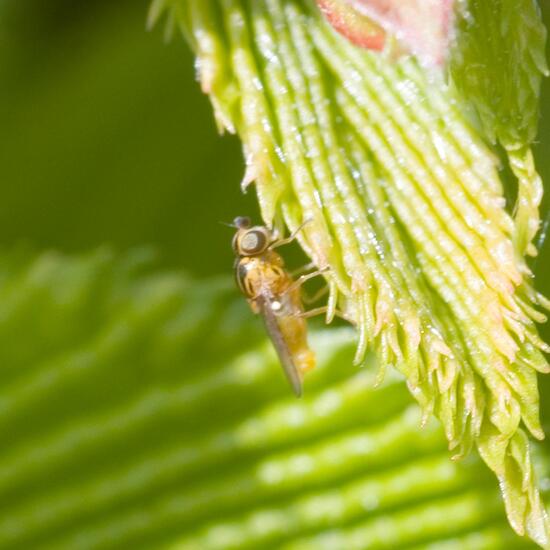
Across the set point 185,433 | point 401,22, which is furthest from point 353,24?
point 185,433

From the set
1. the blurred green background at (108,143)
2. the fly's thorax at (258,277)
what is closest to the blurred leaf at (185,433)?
the fly's thorax at (258,277)

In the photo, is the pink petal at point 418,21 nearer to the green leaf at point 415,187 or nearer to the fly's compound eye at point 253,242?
the green leaf at point 415,187

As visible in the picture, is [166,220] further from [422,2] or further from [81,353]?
[422,2]

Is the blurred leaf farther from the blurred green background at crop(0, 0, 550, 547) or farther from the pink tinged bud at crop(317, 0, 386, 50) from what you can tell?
the pink tinged bud at crop(317, 0, 386, 50)

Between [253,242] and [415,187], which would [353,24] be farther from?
[253,242]

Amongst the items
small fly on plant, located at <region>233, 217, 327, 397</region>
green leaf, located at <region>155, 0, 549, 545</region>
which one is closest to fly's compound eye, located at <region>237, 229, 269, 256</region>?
small fly on plant, located at <region>233, 217, 327, 397</region>

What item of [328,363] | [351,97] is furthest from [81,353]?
[351,97]
